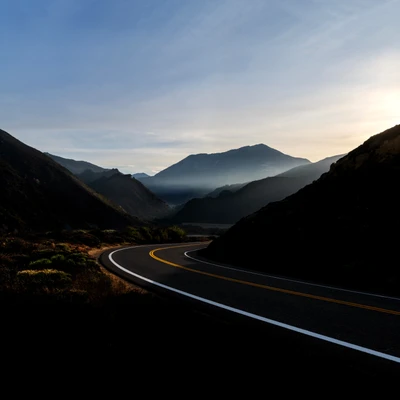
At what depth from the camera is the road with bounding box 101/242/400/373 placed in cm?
527

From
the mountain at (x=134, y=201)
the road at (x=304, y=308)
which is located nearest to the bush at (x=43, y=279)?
the road at (x=304, y=308)

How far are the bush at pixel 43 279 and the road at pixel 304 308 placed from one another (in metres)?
2.27

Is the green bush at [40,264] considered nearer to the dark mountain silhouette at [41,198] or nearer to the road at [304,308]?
the road at [304,308]

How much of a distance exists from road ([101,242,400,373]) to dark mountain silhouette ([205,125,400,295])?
221 cm

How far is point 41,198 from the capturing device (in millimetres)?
85250

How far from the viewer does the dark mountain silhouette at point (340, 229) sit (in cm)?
1214

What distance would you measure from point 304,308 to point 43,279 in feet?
22.2

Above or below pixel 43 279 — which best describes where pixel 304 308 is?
below

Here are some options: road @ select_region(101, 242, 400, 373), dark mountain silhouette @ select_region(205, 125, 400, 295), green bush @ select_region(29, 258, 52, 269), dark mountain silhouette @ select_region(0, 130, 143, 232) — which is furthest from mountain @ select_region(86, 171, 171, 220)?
road @ select_region(101, 242, 400, 373)

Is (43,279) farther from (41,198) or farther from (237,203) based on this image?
(237,203)

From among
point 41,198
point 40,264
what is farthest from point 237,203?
point 40,264

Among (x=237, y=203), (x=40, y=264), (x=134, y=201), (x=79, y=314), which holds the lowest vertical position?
(x=79, y=314)

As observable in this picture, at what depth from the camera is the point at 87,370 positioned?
423 centimetres

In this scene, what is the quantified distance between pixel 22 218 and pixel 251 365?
76154mm
